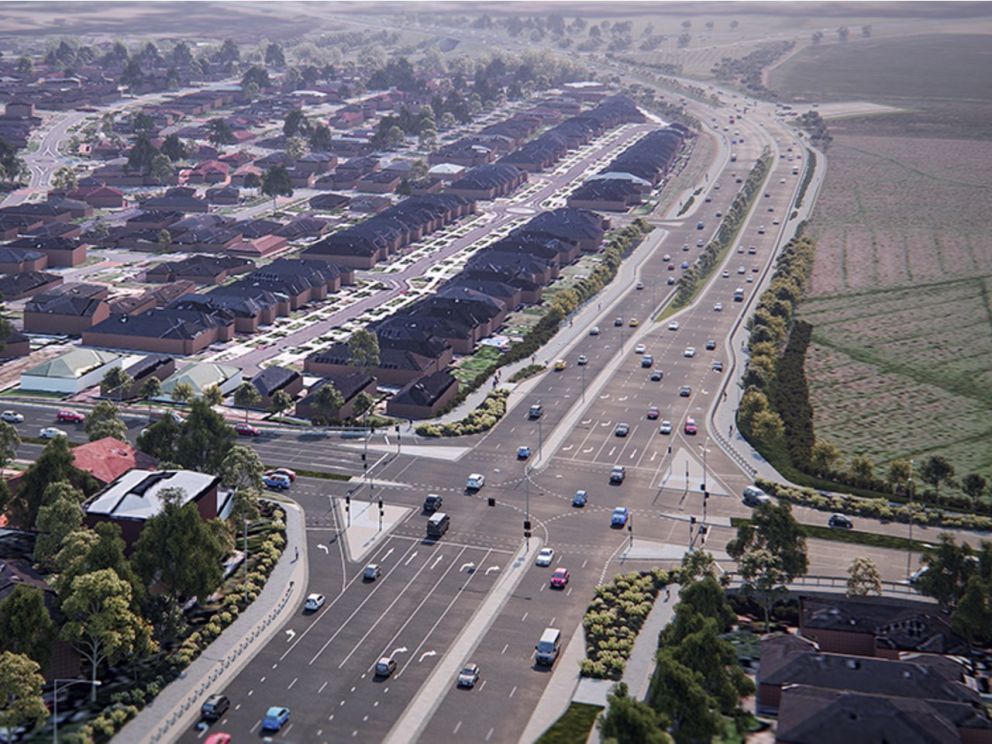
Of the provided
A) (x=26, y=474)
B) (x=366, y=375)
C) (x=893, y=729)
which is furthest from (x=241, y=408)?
(x=893, y=729)

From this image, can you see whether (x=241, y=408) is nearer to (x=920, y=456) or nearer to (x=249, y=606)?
(x=249, y=606)

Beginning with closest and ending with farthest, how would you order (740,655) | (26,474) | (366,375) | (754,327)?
(740,655) < (26,474) < (366,375) < (754,327)

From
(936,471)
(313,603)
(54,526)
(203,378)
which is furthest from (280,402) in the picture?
(936,471)

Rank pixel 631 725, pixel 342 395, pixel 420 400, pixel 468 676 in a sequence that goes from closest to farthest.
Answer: pixel 631 725, pixel 468 676, pixel 420 400, pixel 342 395

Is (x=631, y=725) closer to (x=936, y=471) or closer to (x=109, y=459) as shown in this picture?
(x=936, y=471)

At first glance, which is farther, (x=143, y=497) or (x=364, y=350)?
(x=364, y=350)

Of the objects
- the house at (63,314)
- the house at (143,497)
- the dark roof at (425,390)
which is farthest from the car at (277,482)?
the house at (63,314)

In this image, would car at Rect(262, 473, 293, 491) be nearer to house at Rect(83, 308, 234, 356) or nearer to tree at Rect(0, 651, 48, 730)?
tree at Rect(0, 651, 48, 730)
